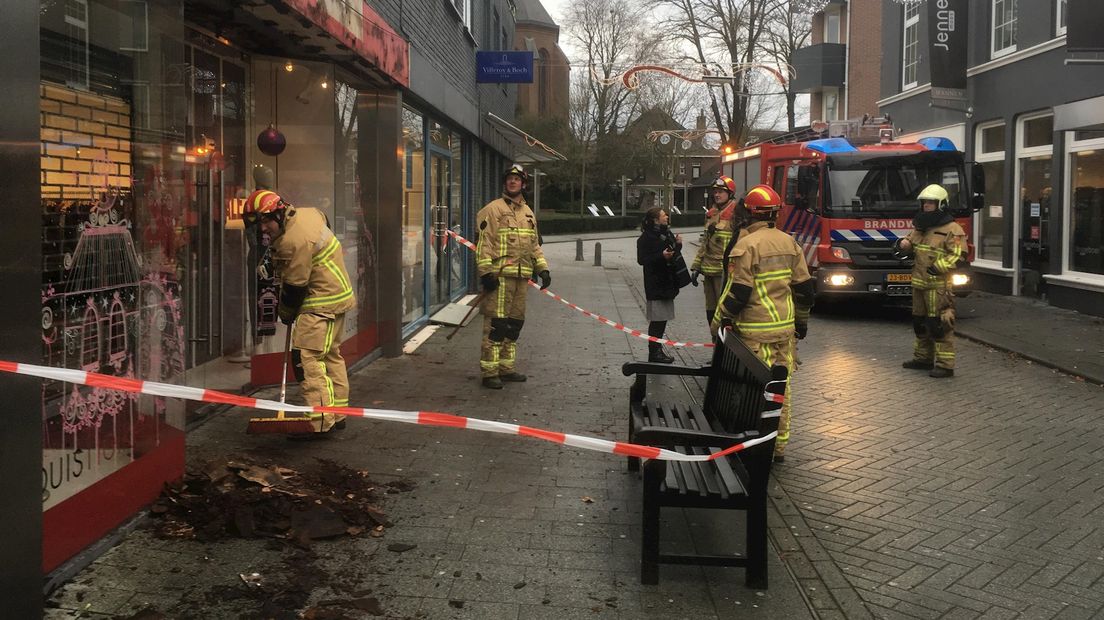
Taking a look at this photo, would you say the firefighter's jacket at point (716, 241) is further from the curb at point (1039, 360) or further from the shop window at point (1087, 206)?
the shop window at point (1087, 206)

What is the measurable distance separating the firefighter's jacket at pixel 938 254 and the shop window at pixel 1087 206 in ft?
20.5

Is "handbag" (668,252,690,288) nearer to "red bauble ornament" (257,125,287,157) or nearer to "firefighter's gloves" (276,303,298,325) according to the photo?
"red bauble ornament" (257,125,287,157)

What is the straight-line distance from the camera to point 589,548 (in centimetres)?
478

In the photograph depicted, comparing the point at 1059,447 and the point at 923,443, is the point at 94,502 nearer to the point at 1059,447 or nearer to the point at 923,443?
the point at 923,443

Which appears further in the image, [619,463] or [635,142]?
[635,142]

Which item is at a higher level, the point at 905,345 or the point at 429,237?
the point at 429,237

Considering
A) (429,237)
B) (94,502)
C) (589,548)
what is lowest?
(589,548)

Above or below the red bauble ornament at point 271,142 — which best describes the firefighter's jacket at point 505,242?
below

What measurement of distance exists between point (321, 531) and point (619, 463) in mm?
2190

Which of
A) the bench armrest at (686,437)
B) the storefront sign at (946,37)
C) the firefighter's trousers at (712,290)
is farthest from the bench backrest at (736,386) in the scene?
the storefront sign at (946,37)

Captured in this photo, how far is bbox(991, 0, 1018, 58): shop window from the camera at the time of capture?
681 inches

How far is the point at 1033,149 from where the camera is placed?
657 inches

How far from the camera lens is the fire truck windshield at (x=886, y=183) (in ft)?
47.1

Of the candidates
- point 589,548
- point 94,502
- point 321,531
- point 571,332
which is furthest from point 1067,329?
point 94,502
